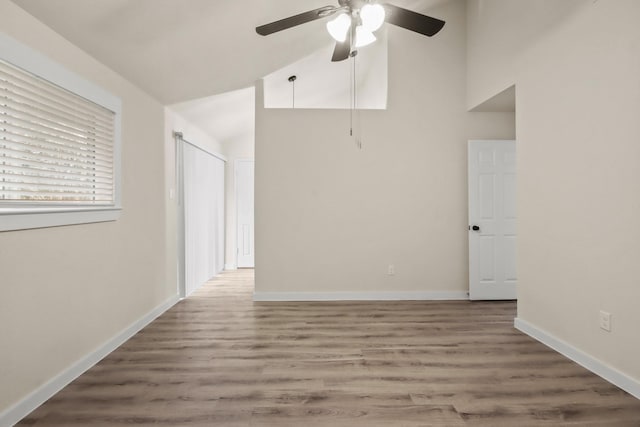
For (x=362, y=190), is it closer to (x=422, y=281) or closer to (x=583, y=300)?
(x=422, y=281)

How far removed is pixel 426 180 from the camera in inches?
165

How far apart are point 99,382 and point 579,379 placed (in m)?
3.18

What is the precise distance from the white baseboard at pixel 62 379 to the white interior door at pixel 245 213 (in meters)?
2.96

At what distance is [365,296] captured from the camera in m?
4.19

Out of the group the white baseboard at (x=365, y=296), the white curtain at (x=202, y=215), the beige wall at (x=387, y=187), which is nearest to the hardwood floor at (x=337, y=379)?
the white baseboard at (x=365, y=296)

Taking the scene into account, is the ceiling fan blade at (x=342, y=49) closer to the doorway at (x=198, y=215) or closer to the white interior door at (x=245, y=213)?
the doorway at (x=198, y=215)

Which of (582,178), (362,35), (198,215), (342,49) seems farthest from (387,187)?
(198,215)

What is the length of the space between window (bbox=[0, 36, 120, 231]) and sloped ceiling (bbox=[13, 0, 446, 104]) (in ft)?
0.96

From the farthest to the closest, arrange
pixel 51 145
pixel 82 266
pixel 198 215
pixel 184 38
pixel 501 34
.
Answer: pixel 198 215, pixel 501 34, pixel 184 38, pixel 82 266, pixel 51 145

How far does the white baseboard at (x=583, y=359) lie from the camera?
210 cm

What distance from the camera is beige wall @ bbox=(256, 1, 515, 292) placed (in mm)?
4160

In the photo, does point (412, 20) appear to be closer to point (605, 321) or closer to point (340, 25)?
point (340, 25)

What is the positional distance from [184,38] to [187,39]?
0.03m

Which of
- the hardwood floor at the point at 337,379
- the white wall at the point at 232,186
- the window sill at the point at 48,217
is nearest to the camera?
the window sill at the point at 48,217
